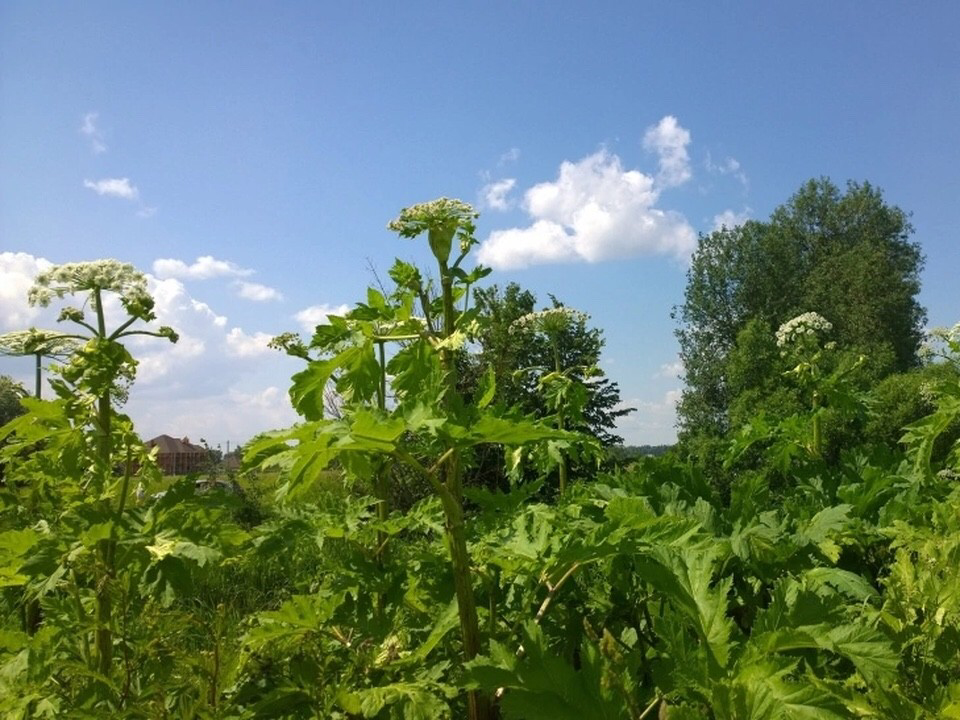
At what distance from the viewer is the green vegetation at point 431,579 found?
136 cm

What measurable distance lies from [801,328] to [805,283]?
33764mm

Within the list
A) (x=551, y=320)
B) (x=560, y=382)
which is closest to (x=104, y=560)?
(x=560, y=382)

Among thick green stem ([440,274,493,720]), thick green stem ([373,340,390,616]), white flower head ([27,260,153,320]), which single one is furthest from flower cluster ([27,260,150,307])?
thick green stem ([440,274,493,720])

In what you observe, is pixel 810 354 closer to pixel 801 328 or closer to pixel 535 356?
pixel 801 328

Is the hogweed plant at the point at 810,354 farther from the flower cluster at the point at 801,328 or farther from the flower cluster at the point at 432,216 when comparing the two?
the flower cluster at the point at 432,216

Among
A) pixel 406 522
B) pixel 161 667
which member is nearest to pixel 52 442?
pixel 161 667

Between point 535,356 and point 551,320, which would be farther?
point 535,356

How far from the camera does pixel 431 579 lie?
1972 millimetres

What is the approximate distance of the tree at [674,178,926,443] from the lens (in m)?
34.2

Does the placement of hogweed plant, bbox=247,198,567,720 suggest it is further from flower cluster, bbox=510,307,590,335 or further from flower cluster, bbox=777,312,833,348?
flower cluster, bbox=777,312,833,348

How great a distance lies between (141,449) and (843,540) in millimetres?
2482

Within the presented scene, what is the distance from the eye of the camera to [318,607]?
1.92m

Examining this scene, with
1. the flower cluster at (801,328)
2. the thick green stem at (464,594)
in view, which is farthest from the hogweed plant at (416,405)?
the flower cluster at (801,328)

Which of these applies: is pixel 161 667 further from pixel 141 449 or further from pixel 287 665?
pixel 141 449
